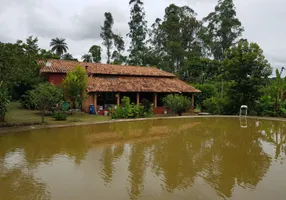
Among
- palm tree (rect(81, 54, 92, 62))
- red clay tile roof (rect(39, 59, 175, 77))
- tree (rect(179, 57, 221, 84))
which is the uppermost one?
palm tree (rect(81, 54, 92, 62))

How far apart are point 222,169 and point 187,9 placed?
1526 inches

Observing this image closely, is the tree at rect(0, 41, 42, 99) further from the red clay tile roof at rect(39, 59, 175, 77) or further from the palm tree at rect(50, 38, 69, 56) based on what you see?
the palm tree at rect(50, 38, 69, 56)

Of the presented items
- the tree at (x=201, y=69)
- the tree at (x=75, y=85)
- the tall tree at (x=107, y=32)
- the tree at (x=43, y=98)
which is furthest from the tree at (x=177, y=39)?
the tree at (x=43, y=98)

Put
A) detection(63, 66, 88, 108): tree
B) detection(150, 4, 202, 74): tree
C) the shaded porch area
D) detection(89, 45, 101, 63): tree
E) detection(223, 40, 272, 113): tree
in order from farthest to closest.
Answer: detection(89, 45, 101, 63): tree
detection(150, 4, 202, 74): tree
the shaded porch area
detection(223, 40, 272, 113): tree
detection(63, 66, 88, 108): tree

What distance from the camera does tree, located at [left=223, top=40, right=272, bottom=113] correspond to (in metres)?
20.2

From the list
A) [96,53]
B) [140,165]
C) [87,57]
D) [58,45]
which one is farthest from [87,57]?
[140,165]

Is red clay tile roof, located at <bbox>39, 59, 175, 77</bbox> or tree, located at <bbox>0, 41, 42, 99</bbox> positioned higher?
red clay tile roof, located at <bbox>39, 59, 175, 77</bbox>

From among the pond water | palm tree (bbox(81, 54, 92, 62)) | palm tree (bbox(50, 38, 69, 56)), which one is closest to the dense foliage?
the pond water

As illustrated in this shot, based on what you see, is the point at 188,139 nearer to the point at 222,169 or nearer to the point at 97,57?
the point at 222,169

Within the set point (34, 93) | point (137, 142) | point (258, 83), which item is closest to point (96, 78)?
point (34, 93)

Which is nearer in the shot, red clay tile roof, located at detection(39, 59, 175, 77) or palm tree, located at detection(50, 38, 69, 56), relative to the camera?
red clay tile roof, located at detection(39, 59, 175, 77)

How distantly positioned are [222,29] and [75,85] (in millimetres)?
29627

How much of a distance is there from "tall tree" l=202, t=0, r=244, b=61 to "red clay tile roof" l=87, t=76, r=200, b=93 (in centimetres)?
1860

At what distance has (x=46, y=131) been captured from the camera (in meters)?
13.3
